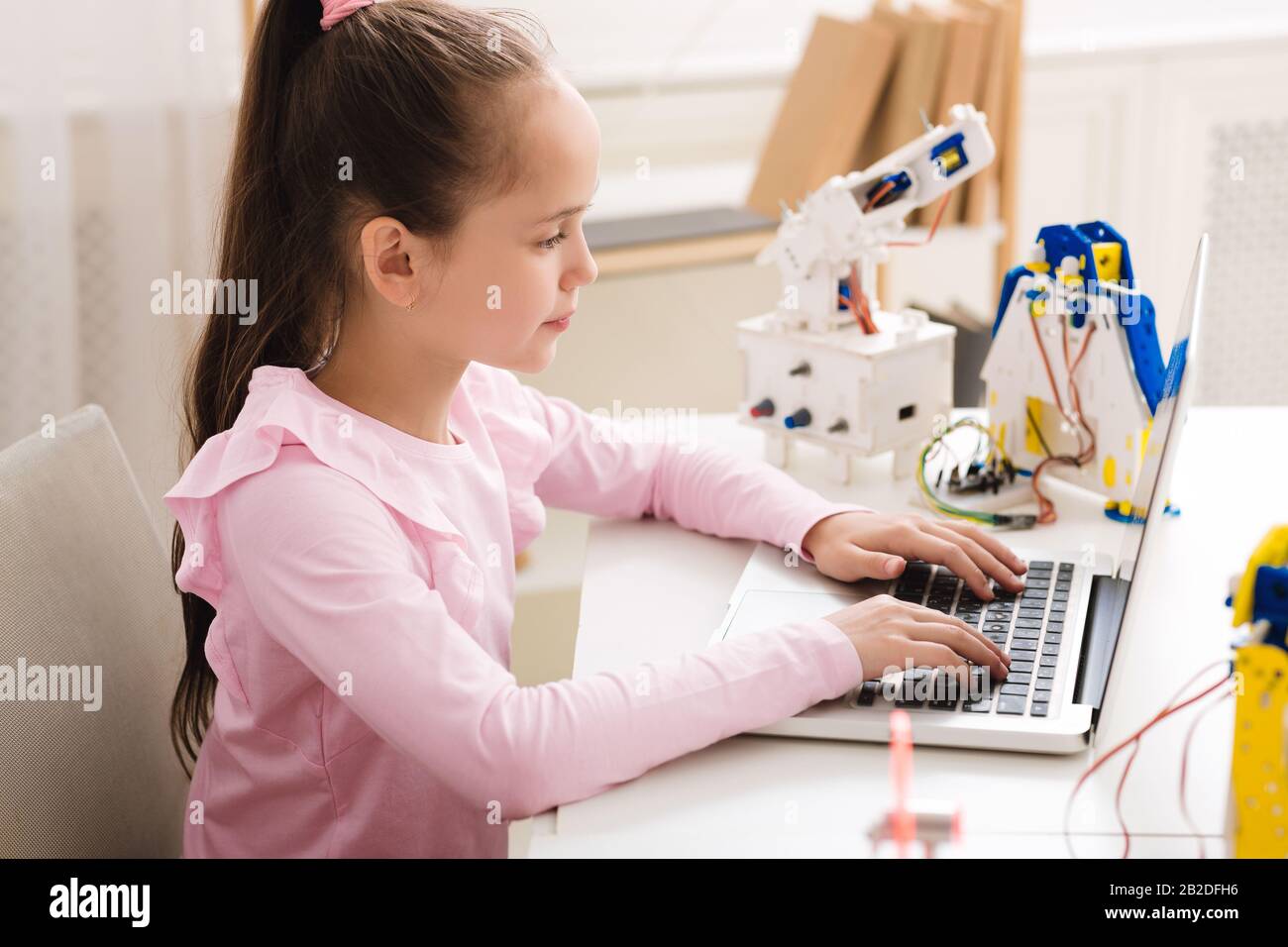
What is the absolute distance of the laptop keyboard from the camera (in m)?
0.87

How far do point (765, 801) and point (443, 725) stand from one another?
0.19 meters

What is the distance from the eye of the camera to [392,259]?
3.06ft

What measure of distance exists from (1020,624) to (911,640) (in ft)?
0.43

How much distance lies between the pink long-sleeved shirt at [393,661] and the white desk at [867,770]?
1.2 inches

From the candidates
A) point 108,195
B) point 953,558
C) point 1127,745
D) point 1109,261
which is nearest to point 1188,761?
point 1127,745

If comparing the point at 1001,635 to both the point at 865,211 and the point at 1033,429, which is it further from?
the point at 865,211

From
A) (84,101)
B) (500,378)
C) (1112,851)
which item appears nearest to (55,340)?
(84,101)

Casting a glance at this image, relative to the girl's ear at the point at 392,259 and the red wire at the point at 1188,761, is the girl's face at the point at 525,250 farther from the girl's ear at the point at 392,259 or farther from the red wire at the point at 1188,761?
the red wire at the point at 1188,761

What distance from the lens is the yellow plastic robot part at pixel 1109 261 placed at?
120 cm

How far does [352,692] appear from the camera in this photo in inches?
32.0

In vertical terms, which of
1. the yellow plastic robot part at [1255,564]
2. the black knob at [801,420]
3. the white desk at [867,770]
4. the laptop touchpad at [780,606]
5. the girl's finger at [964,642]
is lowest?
the white desk at [867,770]

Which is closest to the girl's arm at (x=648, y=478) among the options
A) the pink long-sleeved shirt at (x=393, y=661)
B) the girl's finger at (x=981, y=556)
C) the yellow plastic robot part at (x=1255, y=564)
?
the pink long-sleeved shirt at (x=393, y=661)

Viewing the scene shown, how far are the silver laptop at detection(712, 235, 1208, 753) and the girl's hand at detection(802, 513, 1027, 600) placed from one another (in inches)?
0.5

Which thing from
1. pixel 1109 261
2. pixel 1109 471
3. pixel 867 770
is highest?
pixel 1109 261
